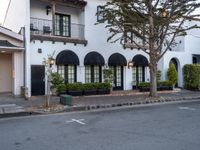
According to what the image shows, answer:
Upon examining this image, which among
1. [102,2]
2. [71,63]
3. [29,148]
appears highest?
[102,2]

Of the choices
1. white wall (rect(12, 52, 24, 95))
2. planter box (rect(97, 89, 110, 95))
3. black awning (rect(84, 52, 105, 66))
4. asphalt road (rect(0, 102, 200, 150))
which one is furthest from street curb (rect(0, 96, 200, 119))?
black awning (rect(84, 52, 105, 66))

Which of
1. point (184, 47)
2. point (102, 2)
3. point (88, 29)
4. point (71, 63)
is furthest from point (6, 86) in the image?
point (184, 47)

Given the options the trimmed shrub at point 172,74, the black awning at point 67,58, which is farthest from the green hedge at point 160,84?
the black awning at point 67,58

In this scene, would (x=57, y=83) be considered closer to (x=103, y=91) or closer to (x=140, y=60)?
(x=103, y=91)

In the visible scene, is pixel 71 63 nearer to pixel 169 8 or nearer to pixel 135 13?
pixel 135 13

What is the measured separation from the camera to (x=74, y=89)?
20.6 metres

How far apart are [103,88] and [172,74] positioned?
7.17 m

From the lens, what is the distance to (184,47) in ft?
93.8

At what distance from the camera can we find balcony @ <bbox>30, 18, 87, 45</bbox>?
20.2m

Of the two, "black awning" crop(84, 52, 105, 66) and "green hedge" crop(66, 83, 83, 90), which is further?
"black awning" crop(84, 52, 105, 66)

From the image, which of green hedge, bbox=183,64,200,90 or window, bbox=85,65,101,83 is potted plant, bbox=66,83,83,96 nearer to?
window, bbox=85,65,101,83

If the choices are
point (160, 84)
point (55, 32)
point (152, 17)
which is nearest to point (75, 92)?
point (55, 32)

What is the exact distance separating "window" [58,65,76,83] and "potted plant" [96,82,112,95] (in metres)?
1.88

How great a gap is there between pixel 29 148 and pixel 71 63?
14142 mm
